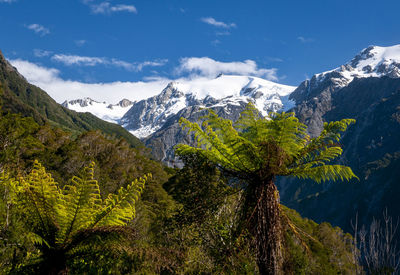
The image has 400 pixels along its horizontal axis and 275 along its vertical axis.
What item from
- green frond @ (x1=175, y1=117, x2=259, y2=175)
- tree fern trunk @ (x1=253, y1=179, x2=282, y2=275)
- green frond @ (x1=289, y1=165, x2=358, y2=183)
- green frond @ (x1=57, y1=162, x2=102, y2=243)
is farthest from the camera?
green frond @ (x1=175, y1=117, x2=259, y2=175)

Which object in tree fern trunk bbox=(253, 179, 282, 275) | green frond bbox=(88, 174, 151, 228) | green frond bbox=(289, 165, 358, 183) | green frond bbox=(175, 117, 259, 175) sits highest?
green frond bbox=(175, 117, 259, 175)

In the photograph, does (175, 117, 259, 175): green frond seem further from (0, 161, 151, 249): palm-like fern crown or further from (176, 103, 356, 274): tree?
(0, 161, 151, 249): palm-like fern crown

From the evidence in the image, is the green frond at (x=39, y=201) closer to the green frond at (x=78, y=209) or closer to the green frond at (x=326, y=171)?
the green frond at (x=78, y=209)

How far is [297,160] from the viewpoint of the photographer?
5.41 m

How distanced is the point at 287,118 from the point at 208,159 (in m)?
1.74

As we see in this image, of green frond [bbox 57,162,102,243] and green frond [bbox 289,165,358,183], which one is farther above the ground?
green frond [bbox 289,165,358,183]

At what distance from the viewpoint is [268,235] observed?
4.89 metres

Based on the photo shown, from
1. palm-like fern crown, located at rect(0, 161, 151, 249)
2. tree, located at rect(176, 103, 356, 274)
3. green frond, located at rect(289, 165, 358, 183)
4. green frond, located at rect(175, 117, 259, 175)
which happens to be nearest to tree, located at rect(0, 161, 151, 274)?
palm-like fern crown, located at rect(0, 161, 151, 249)

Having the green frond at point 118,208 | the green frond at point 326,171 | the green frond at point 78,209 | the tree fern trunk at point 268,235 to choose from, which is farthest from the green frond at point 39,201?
the green frond at point 326,171

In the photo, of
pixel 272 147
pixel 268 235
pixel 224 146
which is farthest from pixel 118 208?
pixel 272 147

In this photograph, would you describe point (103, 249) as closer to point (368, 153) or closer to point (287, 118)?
point (287, 118)

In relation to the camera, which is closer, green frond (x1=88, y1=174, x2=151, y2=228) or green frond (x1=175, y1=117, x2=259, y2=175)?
green frond (x1=88, y1=174, x2=151, y2=228)

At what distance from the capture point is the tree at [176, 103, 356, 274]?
16.2 ft

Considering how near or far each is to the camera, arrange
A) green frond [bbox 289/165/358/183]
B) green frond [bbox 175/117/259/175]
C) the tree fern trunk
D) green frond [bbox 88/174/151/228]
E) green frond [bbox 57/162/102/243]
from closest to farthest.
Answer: green frond [bbox 57/162/102/243] → green frond [bbox 88/174/151/228] → the tree fern trunk → green frond [bbox 289/165/358/183] → green frond [bbox 175/117/259/175]
